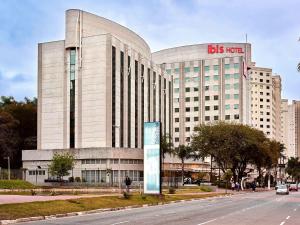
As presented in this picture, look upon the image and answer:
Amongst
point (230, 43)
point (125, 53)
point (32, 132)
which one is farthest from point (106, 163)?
point (230, 43)

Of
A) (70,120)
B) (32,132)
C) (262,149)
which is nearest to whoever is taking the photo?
(262,149)

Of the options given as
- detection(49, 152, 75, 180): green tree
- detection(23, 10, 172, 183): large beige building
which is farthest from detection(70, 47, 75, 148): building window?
detection(49, 152, 75, 180): green tree

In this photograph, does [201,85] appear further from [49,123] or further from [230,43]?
[49,123]

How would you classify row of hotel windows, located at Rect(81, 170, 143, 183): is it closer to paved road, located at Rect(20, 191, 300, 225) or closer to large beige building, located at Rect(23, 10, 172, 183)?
large beige building, located at Rect(23, 10, 172, 183)

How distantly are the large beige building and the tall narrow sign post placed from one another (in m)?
53.2

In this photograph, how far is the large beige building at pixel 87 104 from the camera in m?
104

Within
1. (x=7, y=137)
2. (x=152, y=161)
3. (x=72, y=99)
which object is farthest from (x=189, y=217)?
(x=7, y=137)

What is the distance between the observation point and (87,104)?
4218 inches

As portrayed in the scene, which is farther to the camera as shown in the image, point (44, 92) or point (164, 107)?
point (164, 107)

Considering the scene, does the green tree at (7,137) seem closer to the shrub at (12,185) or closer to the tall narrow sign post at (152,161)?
the shrub at (12,185)

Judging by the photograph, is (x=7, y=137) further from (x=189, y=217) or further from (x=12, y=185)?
(x=189, y=217)

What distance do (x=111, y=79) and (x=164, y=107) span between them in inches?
1465

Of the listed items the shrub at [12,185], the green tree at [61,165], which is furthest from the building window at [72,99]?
the shrub at [12,185]

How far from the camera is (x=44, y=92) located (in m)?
112
